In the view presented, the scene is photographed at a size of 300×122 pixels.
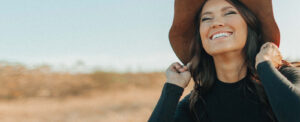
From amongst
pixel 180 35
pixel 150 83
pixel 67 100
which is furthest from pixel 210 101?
pixel 150 83

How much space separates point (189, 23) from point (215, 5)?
1.33 feet

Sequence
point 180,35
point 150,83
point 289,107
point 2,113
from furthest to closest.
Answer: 1. point 150,83
2. point 2,113
3. point 180,35
4. point 289,107

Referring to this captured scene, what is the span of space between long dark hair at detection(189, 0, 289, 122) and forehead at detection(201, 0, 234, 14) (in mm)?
41

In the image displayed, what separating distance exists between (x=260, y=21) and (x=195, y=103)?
85 cm

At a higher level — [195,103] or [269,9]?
[269,9]

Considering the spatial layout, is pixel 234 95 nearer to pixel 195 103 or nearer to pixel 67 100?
pixel 195 103

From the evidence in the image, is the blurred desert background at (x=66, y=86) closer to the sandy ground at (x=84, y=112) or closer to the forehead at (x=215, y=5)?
the sandy ground at (x=84, y=112)

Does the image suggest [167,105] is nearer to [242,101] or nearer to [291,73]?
[242,101]

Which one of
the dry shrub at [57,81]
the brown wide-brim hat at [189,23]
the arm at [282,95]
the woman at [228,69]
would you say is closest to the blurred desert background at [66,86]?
the dry shrub at [57,81]

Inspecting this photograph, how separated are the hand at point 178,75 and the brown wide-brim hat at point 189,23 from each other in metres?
0.39

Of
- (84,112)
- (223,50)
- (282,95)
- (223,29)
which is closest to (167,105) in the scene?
(223,50)

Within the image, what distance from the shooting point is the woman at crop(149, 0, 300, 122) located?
7.48 ft

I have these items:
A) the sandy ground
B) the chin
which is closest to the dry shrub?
the sandy ground

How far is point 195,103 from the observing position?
2574 mm
